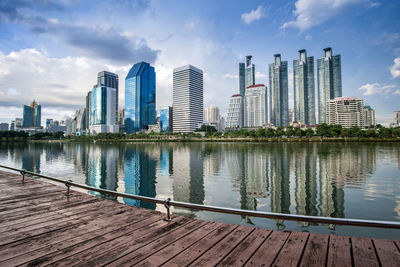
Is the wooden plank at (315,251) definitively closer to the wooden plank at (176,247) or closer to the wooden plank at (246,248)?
the wooden plank at (246,248)

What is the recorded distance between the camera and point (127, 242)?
513 cm

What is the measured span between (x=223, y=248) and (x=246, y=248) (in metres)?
0.50

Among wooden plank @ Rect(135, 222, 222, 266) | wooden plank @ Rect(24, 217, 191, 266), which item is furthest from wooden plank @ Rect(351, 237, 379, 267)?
wooden plank @ Rect(24, 217, 191, 266)

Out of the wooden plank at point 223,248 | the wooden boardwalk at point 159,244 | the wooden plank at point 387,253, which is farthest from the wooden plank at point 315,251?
the wooden plank at point 223,248

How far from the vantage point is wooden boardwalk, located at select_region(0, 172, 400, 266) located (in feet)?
13.9

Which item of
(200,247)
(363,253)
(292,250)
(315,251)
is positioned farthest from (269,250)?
(363,253)

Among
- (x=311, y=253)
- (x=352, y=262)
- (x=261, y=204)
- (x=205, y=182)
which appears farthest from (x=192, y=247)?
(x=205, y=182)

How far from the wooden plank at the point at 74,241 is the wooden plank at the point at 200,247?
6.37ft

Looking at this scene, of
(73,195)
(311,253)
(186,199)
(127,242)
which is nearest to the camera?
(311,253)

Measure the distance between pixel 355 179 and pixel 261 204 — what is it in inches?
567

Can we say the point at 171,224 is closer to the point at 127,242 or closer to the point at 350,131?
the point at 127,242

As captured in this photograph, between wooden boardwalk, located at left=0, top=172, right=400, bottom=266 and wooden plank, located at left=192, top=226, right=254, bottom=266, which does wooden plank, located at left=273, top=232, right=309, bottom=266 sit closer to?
wooden boardwalk, located at left=0, top=172, right=400, bottom=266

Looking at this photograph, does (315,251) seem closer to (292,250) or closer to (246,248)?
(292,250)

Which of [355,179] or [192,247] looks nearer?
[192,247]
